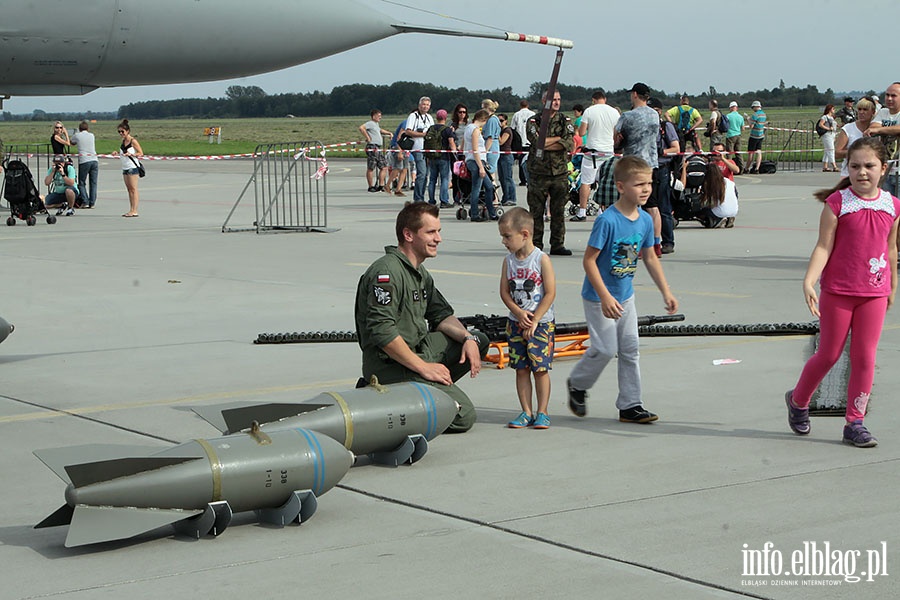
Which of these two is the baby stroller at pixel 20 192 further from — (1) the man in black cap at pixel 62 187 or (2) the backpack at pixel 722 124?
(2) the backpack at pixel 722 124

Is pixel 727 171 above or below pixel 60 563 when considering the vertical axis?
above

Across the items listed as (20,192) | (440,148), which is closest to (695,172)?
(440,148)

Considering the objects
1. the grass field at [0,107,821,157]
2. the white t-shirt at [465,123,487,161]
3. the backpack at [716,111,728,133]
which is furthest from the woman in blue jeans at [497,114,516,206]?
the grass field at [0,107,821,157]

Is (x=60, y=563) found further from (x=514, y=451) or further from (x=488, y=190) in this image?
(x=488, y=190)

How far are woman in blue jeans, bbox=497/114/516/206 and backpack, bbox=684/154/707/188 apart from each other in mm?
3927

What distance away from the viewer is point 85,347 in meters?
9.38

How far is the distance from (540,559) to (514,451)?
5.48 ft

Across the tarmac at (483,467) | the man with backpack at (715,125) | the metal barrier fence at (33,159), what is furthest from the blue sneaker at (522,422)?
the man with backpack at (715,125)

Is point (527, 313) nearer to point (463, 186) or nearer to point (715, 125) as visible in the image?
point (463, 186)

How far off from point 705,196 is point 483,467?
12629 millimetres

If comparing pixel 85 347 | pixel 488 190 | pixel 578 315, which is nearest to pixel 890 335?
pixel 578 315

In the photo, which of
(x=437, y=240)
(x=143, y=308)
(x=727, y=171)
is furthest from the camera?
(x=727, y=171)

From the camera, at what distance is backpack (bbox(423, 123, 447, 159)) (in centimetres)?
2175

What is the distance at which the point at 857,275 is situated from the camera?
6191mm
